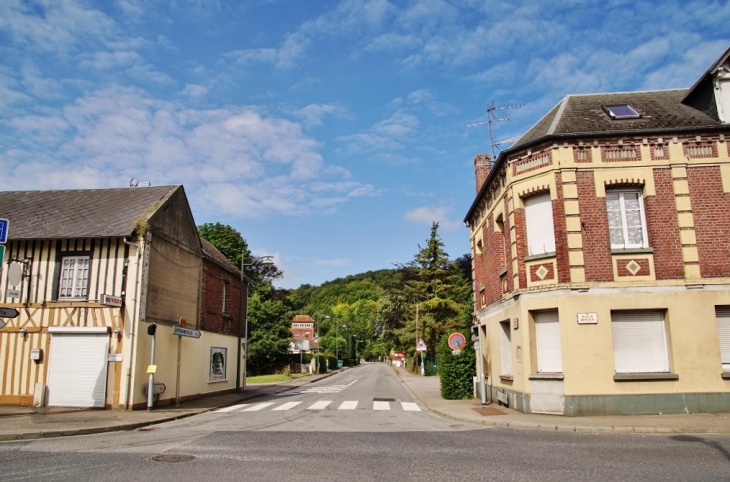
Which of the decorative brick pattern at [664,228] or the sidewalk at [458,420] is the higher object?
the decorative brick pattern at [664,228]

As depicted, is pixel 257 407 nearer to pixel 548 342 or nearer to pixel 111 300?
pixel 111 300

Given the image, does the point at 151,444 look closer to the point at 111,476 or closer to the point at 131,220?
the point at 111,476

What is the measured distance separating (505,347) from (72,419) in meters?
12.9

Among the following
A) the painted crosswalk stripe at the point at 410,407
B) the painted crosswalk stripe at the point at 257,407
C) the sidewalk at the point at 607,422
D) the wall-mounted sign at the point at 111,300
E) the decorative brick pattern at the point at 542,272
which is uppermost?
the decorative brick pattern at the point at 542,272

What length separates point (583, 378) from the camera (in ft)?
45.9

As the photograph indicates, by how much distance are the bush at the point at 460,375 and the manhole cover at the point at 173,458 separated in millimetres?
13915

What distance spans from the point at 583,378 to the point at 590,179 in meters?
5.43

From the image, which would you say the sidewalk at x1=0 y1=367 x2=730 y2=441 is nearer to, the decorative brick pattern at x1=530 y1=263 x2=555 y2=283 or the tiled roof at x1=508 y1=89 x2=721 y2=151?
the decorative brick pattern at x1=530 y1=263 x2=555 y2=283

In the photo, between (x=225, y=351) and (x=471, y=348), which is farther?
(x=225, y=351)

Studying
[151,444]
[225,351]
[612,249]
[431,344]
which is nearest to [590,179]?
[612,249]

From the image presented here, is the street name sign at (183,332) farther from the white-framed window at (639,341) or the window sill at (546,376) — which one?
the white-framed window at (639,341)

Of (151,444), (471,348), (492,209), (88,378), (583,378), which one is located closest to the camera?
(151,444)

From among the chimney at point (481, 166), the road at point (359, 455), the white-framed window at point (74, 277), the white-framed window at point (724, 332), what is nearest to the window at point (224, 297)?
the white-framed window at point (74, 277)

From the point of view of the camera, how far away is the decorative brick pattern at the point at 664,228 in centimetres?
1447
